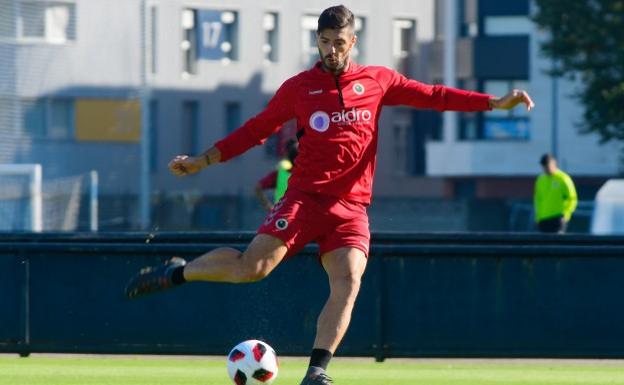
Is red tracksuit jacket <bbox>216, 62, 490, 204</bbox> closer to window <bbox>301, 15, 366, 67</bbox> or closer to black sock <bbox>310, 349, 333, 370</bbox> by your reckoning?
black sock <bbox>310, 349, 333, 370</bbox>

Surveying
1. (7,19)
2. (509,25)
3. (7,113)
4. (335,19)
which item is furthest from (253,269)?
(509,25)

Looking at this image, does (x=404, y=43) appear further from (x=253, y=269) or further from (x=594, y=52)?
(x=253, y=269)

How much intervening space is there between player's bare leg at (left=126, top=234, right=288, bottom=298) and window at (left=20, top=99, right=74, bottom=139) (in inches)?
1350

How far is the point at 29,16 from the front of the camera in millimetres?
43531

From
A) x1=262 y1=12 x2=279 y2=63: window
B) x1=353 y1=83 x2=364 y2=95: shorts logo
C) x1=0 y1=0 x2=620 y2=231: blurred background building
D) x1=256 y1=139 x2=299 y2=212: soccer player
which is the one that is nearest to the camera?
x1=353 y1=83 x2=364 y2=95: shorts logo

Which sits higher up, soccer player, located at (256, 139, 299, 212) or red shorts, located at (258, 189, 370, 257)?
soccer player, located at (256, 139, 299, 212)

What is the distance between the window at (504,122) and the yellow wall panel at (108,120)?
14.6 meters

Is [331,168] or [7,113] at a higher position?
[7,113]

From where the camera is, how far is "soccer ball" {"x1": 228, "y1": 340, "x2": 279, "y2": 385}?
1038 cm

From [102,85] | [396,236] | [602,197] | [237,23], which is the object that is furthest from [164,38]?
[396,236]

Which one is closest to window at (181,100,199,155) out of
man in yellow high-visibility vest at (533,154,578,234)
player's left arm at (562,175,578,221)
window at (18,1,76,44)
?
window at (18,1,76,44)

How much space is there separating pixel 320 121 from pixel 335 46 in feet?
1.45

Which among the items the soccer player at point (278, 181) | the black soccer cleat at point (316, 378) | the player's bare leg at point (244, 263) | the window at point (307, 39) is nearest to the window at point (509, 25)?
the window at point (307, 39)

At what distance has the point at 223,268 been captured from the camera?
10.3 m
